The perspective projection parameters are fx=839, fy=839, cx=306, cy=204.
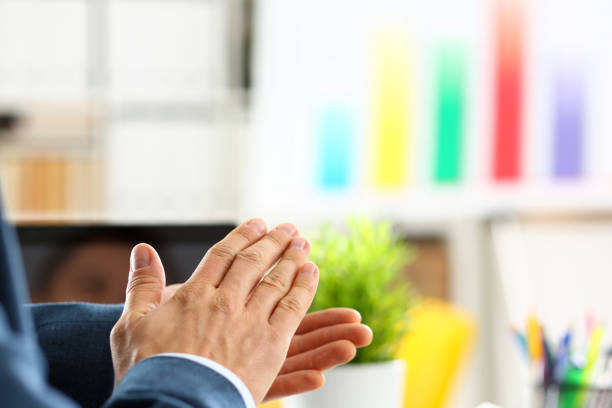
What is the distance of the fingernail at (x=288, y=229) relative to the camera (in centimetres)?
60

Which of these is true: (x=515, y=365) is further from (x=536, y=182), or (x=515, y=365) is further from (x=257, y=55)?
(x=257, y=55)

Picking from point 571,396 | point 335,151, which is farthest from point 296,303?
point 335,151

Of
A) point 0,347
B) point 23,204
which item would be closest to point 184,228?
point 0,347

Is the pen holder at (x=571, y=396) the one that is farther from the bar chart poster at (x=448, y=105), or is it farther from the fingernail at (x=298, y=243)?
the bar chart poster at (x=448, y=105)

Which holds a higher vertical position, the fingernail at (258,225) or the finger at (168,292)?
the fingernail at (258,225)

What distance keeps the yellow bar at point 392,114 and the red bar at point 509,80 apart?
1.24 ft

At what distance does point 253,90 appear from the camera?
3385mm

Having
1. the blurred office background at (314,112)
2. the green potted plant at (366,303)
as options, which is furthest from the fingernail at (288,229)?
the blurred office background at (314,112)

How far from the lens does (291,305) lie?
1.79 ft

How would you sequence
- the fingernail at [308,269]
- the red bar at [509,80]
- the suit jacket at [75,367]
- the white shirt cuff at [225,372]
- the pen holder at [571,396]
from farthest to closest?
the red bar at [509,80] < the pen holder at [571,396] < the fingernail at [308,269] < the white shirt cuff at [225,372] < the suit jacket at [75,367]

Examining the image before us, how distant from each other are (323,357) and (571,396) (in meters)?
0.46

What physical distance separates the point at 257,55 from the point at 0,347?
10.2 ft

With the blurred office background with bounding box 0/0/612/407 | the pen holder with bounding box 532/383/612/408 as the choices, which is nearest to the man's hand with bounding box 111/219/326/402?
the pen holder with bounding box 532/383/612/408

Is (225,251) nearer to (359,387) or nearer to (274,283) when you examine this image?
(274,283)
